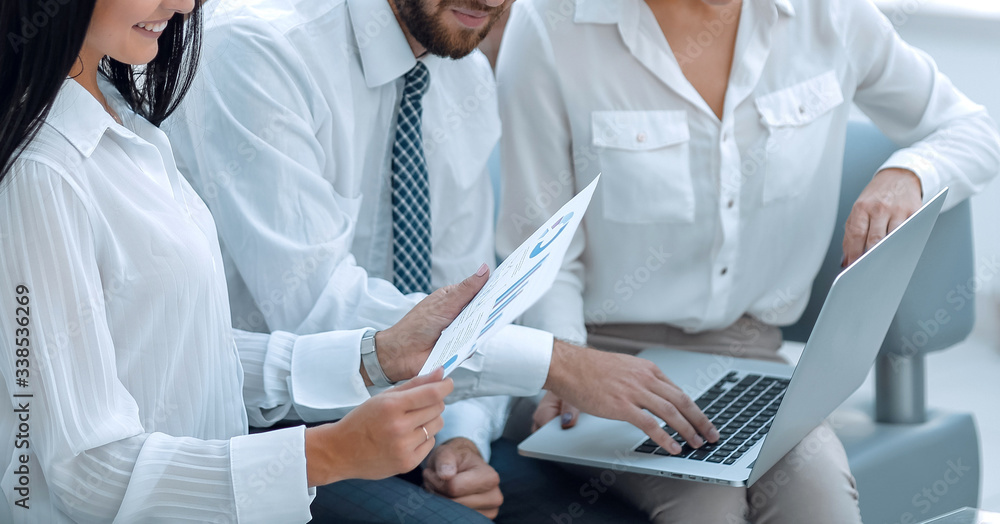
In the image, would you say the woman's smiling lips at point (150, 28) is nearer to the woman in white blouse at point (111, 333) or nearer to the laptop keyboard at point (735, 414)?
the woman in white blouse at point (111, 333)

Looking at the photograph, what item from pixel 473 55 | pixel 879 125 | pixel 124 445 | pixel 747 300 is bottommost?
pixel 747 300

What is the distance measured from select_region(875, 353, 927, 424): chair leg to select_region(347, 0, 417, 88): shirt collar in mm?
867

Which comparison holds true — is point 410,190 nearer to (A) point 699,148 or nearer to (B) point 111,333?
(A) point 699,148

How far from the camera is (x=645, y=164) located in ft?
4.72

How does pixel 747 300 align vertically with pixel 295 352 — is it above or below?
below

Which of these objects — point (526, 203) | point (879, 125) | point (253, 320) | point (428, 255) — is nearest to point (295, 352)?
point (253, 320)

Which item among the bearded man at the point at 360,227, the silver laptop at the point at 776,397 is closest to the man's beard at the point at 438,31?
the bearded man at the point at 360,227

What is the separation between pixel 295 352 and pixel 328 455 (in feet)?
0.98

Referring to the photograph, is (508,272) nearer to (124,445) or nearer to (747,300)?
(124,445)

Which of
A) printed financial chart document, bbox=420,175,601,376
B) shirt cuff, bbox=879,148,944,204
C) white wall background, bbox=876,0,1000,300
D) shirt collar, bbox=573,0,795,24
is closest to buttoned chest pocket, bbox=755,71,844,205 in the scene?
shirt cuff, bbox=879,148,944,204

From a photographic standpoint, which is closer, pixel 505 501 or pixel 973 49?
pixel 505 501

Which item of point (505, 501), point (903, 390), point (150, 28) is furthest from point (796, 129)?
point (150, 28)

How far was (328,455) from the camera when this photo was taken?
2.77ft

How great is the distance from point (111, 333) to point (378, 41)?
1.92 ft
